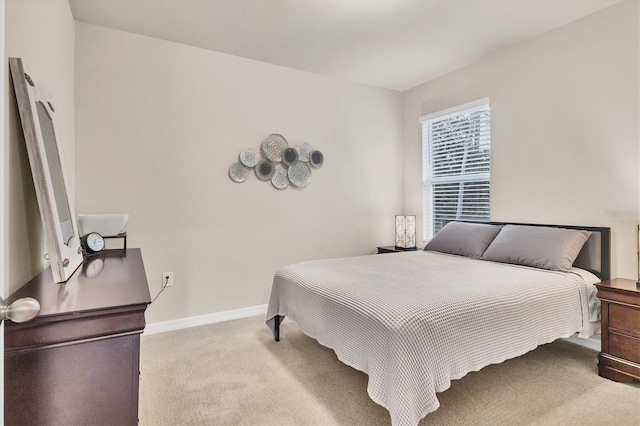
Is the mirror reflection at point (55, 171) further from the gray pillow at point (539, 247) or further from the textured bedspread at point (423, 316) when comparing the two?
the gray pillow at point (539, 247)

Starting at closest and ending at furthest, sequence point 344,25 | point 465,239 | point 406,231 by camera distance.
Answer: point 344,25, point 465,239, point 406,231

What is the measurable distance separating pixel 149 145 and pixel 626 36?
3778 millimetres

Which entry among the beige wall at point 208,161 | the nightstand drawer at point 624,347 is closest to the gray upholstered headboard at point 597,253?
the nightstand drawer at point 624,347

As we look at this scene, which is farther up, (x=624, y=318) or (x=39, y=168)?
(x=39, y=168)

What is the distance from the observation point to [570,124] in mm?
2854

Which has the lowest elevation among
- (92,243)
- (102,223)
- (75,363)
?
(75,363)

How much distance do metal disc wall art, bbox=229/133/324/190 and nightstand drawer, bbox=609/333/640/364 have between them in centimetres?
279

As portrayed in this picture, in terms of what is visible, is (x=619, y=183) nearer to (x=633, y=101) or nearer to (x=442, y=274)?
(x=633, y=101)

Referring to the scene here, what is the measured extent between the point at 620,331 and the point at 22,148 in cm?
326

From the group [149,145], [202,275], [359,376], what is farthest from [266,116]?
[359,376]

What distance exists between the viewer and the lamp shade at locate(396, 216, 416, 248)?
428 cm

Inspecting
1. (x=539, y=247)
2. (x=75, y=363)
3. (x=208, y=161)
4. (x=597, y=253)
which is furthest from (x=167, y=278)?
(x=597, y=253)

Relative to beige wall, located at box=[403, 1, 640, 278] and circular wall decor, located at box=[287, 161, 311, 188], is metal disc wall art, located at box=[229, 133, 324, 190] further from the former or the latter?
beige wall, located at box=[403, 1, 640, 278]

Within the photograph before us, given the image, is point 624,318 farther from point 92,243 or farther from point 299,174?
point 92,243
